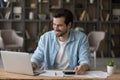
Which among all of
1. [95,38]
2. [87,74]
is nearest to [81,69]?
[87,74]

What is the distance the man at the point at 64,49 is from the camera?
2.92 m

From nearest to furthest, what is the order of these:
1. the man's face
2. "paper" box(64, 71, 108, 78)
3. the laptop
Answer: the laptop → "paper" box(64, 71, 108, 78) → the man's face

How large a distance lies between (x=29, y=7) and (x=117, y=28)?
9.31 ft

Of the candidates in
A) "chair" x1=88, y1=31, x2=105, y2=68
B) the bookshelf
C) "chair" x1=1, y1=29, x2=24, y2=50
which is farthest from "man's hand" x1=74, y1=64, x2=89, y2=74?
the bookshelf

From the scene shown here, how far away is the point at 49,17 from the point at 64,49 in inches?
225

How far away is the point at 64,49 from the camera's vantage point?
3010 millimetres

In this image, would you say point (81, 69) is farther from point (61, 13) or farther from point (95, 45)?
point (95, 45)

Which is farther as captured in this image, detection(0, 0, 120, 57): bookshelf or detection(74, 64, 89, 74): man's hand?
detection(0, 0, 120, 57): bookshelf

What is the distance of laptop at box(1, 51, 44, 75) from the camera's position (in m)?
2.42

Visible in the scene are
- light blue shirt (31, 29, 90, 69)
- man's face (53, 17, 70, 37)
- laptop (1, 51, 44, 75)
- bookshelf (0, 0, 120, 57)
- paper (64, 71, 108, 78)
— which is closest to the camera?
laptop (1, 51, 44, 75)

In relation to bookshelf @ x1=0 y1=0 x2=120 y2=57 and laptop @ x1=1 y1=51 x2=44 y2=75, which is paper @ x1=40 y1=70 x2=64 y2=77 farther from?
bookshelf @ x1=0 y1=0 x2=120 y2=57

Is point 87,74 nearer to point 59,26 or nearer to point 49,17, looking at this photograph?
point 59,26

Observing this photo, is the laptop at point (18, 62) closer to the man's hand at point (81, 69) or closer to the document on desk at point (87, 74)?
the document on desk at point (87, 74)

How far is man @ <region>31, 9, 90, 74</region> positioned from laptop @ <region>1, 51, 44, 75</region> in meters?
0.38
